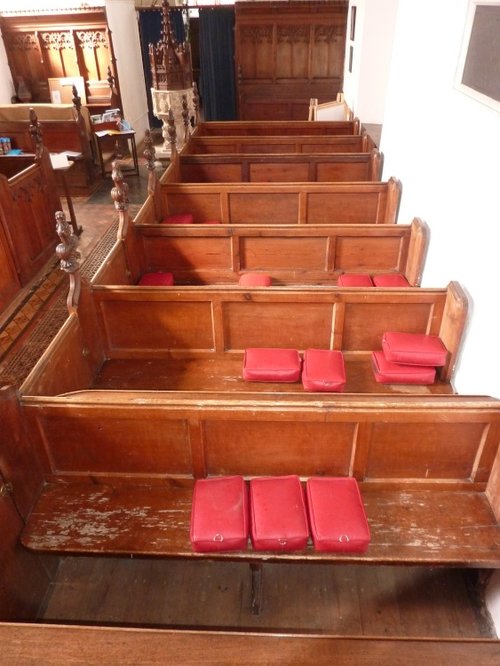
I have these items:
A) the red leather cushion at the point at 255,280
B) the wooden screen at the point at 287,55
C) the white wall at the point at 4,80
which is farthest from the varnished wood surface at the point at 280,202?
the white wall at the point at 4,80

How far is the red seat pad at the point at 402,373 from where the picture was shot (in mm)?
3104

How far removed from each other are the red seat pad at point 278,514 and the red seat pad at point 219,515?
0.05 metres

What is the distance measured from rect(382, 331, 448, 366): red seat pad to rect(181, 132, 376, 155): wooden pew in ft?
12.5

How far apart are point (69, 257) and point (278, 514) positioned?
6.30 ft

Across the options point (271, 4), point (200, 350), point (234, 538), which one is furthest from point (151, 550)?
point (271, 4)

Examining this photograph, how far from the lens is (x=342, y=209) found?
16.5ft

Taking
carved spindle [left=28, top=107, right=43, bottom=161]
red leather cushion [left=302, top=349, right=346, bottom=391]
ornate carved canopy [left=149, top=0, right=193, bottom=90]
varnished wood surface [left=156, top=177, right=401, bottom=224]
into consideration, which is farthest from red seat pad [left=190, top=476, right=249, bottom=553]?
ornate carved canopy [left=149, top=0, right=193, bottom=90]

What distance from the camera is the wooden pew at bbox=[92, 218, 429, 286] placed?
409 cm

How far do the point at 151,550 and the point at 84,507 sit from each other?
436mm

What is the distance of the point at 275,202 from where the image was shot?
504 centimetres

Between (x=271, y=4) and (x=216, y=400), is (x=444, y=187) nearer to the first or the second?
(x=216, y=400)

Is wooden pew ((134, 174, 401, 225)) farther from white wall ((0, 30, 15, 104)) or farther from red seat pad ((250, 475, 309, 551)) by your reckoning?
white wall ((0, 30, 15, 104))

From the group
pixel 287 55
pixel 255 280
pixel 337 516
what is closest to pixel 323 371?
pixel 337 516

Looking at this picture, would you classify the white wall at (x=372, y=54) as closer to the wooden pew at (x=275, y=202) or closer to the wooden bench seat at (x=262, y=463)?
the wooden pew at (x=275, y=202)
